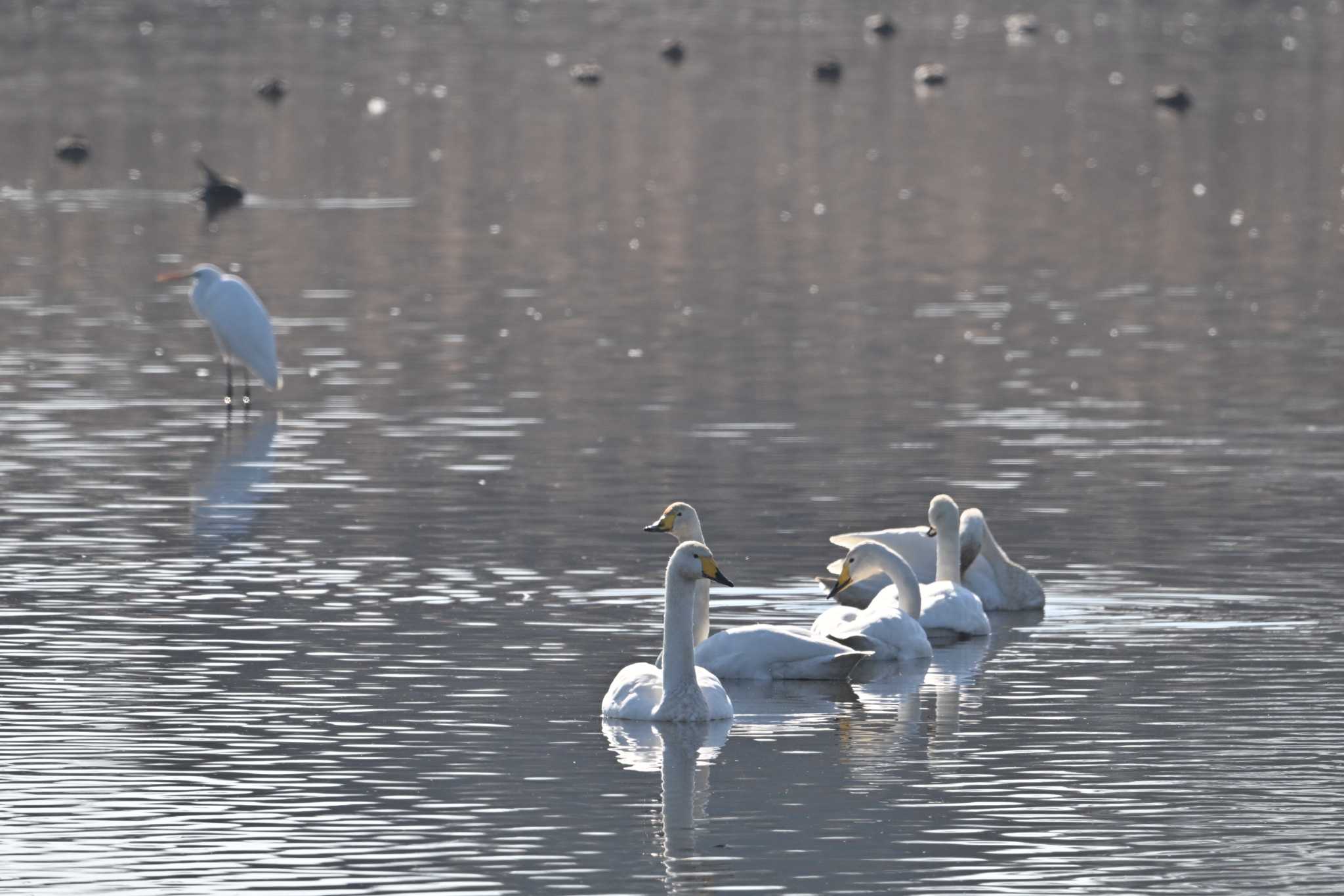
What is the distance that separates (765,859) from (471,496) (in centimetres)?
1059

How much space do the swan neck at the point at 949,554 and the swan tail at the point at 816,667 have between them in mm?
2015

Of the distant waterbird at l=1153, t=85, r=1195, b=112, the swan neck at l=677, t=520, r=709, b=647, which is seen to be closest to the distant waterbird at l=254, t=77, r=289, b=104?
the distant waterbird at l=1153, t=85, r=1195, b=112

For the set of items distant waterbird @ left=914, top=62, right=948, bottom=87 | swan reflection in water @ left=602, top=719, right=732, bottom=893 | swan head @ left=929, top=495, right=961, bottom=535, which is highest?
distant waterbird @ left=914, top=62, right=948, bottom=87

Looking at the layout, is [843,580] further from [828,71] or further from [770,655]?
[828,71]

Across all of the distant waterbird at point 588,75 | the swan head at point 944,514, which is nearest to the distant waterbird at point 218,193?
the swan head at point 944,514

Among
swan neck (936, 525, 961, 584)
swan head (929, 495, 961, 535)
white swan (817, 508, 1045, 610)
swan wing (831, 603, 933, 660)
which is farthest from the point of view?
white swan (817, 508, 1045, 610)

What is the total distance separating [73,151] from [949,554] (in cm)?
4534

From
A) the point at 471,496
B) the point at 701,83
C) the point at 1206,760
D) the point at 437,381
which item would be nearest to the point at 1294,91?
the point at 701,83

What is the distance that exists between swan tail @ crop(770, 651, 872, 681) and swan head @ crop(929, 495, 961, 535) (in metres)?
1.89

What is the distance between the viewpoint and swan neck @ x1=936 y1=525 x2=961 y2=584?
59.2 feet

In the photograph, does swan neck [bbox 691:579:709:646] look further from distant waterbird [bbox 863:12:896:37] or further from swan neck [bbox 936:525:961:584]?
distant waterbird [bbox 863:12:896:37]

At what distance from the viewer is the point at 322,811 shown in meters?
12.8

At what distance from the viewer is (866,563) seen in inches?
691

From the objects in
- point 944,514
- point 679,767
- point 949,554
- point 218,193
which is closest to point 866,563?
point 944,514
